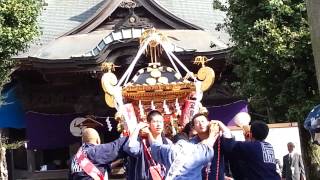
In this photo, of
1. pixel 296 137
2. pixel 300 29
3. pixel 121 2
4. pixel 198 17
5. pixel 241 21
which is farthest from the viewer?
pixel 198 17

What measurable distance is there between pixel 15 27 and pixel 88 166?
18.8ft

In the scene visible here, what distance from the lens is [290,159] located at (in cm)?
1025

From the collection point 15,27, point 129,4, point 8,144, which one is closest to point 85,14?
point 129,4

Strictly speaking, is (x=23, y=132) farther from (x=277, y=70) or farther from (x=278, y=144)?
(x=278, y=144)

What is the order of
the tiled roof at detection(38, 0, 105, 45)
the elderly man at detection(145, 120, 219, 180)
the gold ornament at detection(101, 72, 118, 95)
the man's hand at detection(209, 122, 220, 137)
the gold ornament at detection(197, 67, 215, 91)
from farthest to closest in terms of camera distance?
the tiled roof at detection(38, 0, 105, 45), the gold ornament at detection(197, 67, 215, 91), the gold ornament at detection(101, 72, 118, 95), the man's hand at detection(209, 122, 220, 137), the elderly man at detection(145, 120, 219, 180)

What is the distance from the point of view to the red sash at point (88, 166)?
6129mm

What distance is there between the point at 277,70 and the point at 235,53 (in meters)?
0.96

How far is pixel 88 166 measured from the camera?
6.13 m

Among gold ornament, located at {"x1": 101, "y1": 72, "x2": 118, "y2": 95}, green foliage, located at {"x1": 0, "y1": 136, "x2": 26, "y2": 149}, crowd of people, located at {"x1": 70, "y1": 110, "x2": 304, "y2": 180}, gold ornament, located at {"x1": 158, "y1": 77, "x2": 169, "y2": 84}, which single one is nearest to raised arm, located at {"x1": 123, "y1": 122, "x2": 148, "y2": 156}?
crowd of people, located at {"x1": 70, "y1": 110, "x2": 304, "y2": 180}

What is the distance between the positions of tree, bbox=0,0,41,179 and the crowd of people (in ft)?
17.1

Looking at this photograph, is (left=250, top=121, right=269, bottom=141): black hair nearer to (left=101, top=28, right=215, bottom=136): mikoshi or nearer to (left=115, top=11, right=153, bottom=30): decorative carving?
(left=101, top=28, right=215, bottom=136): mikoshi

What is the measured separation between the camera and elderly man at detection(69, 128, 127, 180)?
604 centimetres

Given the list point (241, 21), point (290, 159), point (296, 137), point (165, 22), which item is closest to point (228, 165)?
point (296, 137)

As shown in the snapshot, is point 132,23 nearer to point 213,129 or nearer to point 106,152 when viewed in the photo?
point 106,152
